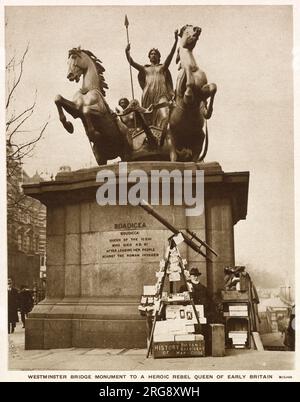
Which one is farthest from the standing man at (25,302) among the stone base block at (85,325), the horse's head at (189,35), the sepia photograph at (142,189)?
the horse's head at (189,35)

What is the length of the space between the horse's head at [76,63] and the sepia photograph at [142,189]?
0.02 meters

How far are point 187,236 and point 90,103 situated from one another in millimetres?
2558

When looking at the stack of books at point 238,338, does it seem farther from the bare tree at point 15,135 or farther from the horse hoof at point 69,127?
the horse hoof at point 69,127

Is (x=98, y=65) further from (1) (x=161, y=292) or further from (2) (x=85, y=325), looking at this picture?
(2) (x=85, y=325)

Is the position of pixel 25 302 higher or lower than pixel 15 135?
lower

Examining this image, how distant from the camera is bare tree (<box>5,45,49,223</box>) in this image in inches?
475

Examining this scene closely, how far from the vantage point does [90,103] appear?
12445 mm

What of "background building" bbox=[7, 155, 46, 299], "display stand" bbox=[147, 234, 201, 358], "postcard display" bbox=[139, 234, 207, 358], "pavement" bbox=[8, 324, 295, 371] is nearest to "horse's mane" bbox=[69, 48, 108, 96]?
"background building" bbox=[7, 155, 46, 299]

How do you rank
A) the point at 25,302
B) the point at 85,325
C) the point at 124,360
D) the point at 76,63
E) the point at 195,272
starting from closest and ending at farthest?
the point at 124,360 → the point at 195,272 → the point at 85,325 → the point at 25,302 → the point at 76,63

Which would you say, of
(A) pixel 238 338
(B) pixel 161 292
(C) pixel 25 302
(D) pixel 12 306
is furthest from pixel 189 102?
(D) pixel 12 306

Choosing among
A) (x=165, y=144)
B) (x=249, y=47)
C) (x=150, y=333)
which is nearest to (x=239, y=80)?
(x=249, y=47)

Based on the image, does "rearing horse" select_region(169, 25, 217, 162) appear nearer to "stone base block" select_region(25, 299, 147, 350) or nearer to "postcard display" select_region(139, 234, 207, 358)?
"postcard display" select_region(139, 234, 207, 358)

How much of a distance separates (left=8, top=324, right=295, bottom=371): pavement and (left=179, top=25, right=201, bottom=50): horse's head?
455 cm

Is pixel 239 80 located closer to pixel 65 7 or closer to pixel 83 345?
pixel 65 7
